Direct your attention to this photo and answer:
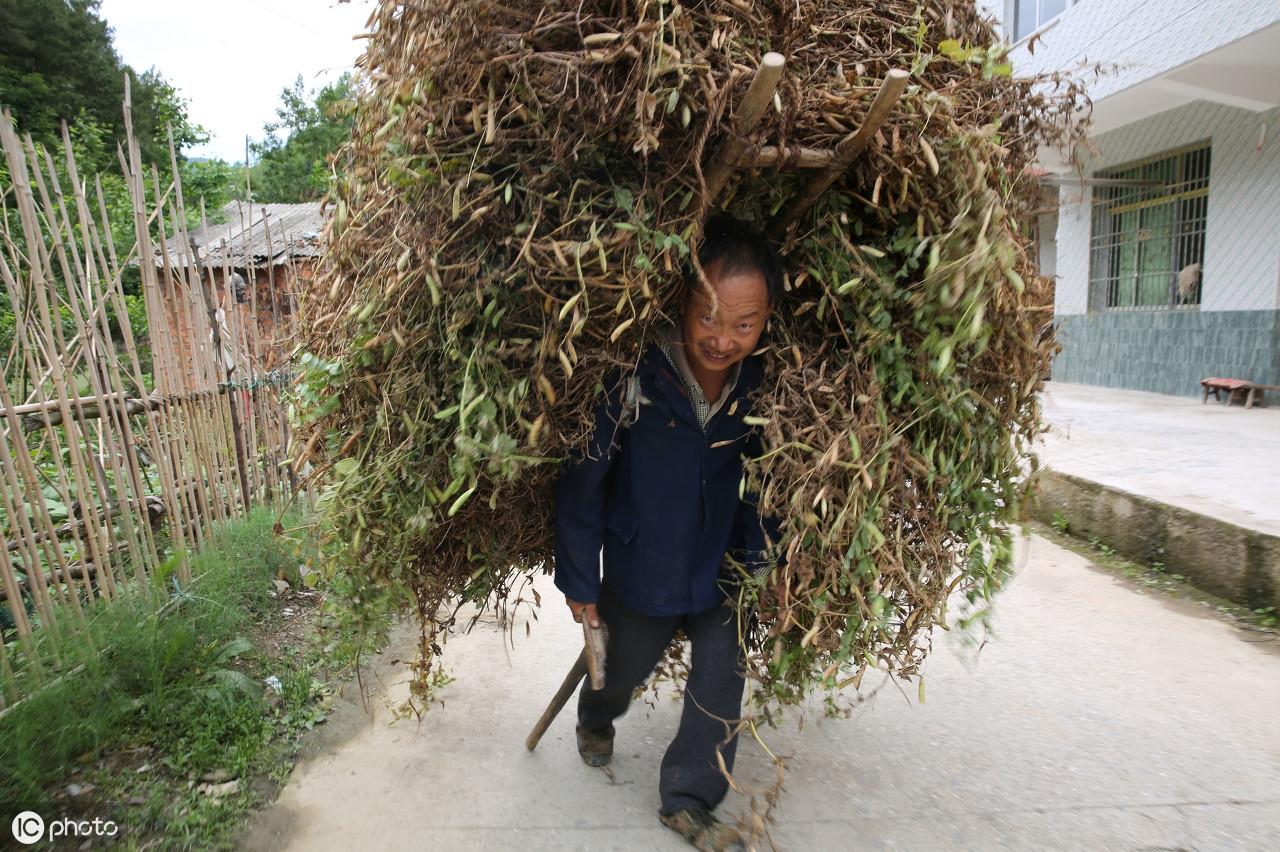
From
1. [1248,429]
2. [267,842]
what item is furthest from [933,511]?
[1248,429]

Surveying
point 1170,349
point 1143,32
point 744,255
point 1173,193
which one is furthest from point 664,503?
point 1173,193

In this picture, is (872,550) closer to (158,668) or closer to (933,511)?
(933,511)

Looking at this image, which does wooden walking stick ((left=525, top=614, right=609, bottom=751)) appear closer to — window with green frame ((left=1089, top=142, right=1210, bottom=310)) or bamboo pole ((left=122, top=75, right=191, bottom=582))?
bamboo pole ((left=122, top=75, right=191, bottom=582))

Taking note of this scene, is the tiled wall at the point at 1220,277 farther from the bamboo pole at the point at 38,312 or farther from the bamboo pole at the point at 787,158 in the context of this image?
the bamboo pole at the point at 38,312

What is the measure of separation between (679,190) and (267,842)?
6.65ft

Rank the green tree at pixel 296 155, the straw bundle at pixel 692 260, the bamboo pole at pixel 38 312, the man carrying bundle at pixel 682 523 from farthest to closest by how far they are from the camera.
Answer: the green tree at pixel 296 155 < the bamboo pole at pixel 38 312 < the man carrying bundle at pixel 682 523 < the straw bundle at pixel 692 260

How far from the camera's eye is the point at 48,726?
7.41ft

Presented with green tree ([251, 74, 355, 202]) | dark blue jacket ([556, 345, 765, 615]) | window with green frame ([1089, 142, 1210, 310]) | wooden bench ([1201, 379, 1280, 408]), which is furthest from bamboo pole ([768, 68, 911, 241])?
green tree ([251, 74, 355, 202])

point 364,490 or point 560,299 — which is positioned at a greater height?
point 560,299

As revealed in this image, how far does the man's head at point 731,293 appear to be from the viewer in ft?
6.15

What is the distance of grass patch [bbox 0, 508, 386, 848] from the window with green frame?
332 inches

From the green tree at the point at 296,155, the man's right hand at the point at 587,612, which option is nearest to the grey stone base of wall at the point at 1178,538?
the man's right hand at the point at 587,612

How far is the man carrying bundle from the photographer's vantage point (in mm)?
2039

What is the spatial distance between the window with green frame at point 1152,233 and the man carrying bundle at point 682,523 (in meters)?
7.69
